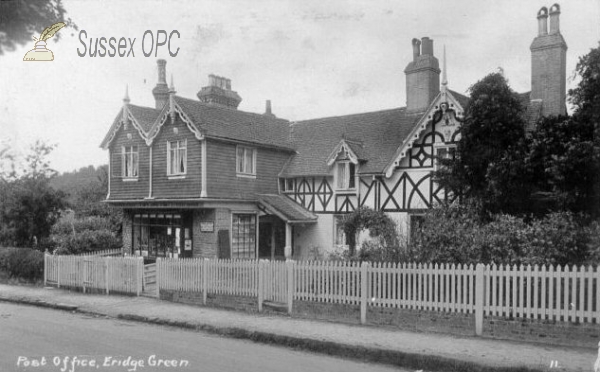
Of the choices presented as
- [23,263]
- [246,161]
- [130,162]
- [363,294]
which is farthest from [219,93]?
[363,294]

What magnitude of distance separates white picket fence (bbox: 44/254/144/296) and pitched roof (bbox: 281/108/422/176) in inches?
425

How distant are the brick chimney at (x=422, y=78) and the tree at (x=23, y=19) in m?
21.3

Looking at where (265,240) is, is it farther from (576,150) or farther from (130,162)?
(576,150)

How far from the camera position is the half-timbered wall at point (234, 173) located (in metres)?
23.1

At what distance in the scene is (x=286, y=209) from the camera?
24609 millimetres

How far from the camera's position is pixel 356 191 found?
2392 centimetres

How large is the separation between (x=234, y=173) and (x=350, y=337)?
48.8ft

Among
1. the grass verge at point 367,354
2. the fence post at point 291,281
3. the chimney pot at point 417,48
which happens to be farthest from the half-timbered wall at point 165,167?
the grass verge at point 367,354

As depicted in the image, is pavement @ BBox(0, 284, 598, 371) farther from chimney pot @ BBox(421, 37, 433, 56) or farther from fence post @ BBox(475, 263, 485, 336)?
chimney pot @ BBox(421, 37, 433, 56)

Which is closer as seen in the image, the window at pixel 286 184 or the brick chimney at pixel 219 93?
the window at pixel 286 184

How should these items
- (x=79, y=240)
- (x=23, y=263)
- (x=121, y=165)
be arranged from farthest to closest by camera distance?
1. (x=121, y=165)
2. (x=79, y=240)
3. (x=23, y=263)

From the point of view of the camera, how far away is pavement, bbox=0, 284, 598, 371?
858 cm

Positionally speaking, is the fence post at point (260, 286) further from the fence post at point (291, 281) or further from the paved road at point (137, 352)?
the paved road at point (137, 352)

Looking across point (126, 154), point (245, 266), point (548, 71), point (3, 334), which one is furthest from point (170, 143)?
point (548, 71)
